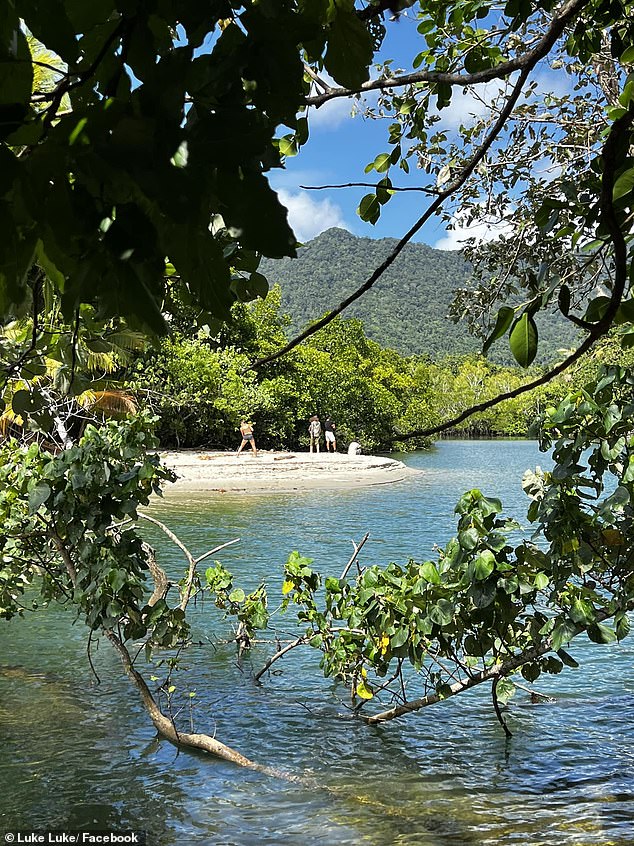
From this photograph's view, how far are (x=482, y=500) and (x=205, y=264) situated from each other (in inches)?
112

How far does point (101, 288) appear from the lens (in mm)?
654

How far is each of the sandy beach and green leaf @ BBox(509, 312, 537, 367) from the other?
16.8 metres

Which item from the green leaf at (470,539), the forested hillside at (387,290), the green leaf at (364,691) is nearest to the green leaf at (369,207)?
the green leaf at (470,539)

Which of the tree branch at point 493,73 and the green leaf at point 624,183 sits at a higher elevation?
the tree branch at point 493,73

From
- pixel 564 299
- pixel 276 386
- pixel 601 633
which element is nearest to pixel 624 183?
pixel 564 299

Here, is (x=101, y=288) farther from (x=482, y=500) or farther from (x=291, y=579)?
(x=291, y=579)

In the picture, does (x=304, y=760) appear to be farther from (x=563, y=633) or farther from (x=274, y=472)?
(x=274, y=472)

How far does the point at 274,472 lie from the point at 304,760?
54.1 feet

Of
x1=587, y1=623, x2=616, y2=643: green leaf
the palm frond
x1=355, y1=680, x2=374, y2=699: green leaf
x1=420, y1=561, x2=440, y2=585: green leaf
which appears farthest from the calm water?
the palm frond

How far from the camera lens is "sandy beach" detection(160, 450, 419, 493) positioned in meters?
19.0

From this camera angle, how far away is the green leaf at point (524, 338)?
3.06 ft

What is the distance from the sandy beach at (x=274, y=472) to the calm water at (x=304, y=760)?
1239 cm

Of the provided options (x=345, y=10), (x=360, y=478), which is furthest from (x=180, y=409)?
(x=345, y=10)

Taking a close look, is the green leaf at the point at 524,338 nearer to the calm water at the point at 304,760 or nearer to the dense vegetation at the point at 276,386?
the calm water at the point at 304,760
